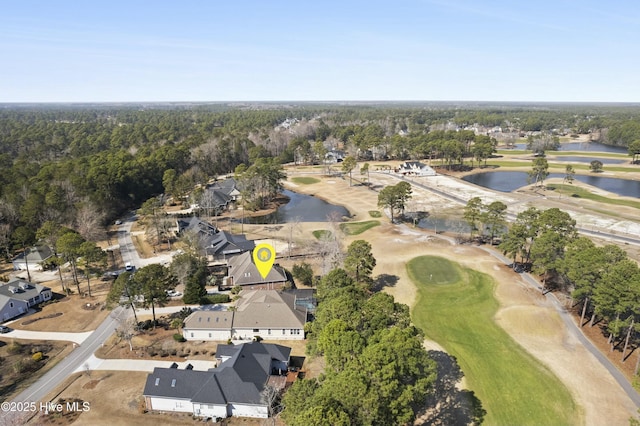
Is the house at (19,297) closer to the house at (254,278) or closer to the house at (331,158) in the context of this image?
the house at (254,278)

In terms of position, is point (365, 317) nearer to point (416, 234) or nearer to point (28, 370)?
point (28, 370)

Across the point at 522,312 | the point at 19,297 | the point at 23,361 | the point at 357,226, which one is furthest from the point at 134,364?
the point at 357,226

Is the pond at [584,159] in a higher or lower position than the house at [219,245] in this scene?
higher

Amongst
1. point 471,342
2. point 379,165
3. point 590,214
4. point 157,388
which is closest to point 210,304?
point 157,388

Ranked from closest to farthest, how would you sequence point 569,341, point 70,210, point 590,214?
point 569,341 → point 70,210 → point 590,214

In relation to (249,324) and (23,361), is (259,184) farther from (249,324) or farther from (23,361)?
(23,361)

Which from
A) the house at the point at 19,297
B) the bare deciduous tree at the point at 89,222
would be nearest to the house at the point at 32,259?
the bare deciduous tree at the point at 89,222

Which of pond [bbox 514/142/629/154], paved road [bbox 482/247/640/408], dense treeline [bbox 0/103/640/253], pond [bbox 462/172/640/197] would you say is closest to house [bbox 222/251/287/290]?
paved road [bbox 482/247/640/408]
